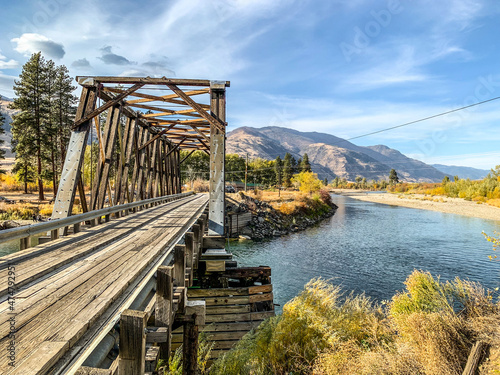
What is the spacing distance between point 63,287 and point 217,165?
240 inches

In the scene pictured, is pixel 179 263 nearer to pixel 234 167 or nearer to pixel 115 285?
pixel 115 285

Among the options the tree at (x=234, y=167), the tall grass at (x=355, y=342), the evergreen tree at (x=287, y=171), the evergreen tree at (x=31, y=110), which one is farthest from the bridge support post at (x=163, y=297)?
the evergreen tree at (x=287, y=171)

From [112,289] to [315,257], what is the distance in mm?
20719

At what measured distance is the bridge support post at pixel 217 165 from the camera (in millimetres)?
9398

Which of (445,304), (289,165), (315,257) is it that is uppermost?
(289,165)

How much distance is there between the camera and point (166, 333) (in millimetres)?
3562

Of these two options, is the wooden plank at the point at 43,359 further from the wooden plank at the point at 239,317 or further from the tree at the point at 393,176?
the tree at the point at 393,176

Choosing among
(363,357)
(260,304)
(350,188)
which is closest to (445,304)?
(363,357)

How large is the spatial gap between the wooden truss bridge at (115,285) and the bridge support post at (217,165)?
0.11 ft

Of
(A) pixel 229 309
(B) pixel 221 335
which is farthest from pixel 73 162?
(B) pixel 221 335

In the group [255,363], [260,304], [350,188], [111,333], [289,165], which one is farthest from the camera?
[350,188]

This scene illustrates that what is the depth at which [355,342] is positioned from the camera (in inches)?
338

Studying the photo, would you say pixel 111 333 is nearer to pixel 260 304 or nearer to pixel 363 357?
pixel 363 357

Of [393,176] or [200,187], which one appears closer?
[200,187]
